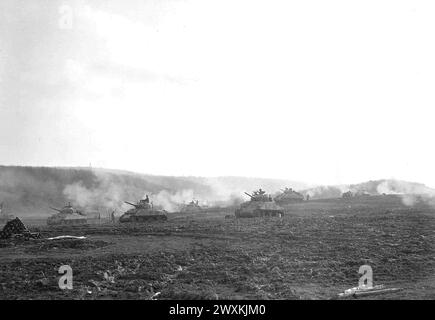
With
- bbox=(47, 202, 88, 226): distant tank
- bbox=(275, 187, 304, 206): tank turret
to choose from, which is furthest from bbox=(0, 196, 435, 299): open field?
bbox=(275, 187, 304, 206): tank turret

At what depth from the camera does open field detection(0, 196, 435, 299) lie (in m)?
14.5

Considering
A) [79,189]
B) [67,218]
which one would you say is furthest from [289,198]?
[79,189]

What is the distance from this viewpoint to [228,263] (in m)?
19.1

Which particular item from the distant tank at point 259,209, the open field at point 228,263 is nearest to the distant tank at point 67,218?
the distant tank at point 259,209

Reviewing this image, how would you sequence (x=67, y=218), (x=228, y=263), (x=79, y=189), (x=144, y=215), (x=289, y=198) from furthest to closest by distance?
(x=79, y=189), (x=289, y=198), (x=67, y=218), (x=144, y=215), (x=228, y=263)

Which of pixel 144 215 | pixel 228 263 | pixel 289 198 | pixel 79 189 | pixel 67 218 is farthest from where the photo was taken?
pixel 79 189

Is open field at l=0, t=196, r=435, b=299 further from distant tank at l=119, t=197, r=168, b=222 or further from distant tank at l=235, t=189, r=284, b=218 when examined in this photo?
distant tank at l=235, t=189, r=284, b=218

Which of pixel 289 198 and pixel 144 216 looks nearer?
pixel 144 216

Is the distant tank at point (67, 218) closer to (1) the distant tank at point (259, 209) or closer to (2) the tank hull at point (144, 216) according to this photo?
(2) the tank hull at point (144, 216)

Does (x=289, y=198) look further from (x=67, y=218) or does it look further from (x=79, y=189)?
(x=79, y=189)

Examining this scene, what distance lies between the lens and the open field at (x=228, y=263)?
14.5m

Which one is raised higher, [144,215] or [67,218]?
[144,215]
